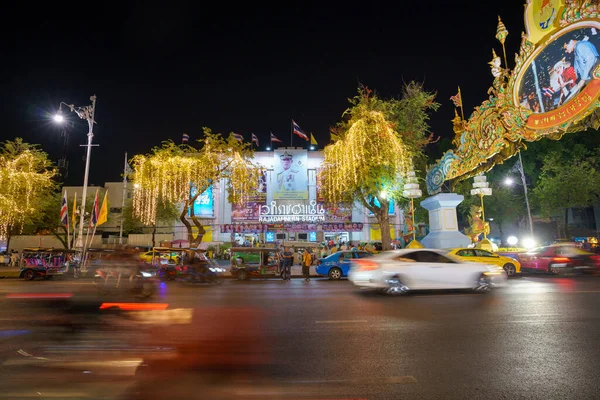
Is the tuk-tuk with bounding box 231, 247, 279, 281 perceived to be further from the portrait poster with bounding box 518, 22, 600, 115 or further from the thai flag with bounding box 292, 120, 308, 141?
the thai flag with bounding box 292, 120, 308, 141

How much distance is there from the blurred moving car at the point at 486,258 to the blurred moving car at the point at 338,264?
4.93m

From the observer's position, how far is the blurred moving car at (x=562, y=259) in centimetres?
1611

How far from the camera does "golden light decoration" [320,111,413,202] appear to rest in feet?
68.3

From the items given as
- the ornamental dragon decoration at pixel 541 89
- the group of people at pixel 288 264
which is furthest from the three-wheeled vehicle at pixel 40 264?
the ornamental dragon decoration at pixel 541 89

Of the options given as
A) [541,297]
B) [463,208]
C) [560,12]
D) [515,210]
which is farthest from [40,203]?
[515,210]

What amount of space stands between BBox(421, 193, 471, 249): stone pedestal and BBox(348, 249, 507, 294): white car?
30.4 feet

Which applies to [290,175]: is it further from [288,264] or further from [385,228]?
[288,264]

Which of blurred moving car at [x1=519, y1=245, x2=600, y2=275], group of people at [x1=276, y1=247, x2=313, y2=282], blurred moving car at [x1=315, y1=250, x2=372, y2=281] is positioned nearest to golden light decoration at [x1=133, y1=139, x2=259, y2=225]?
group of people at [x1=276, y1=247, x2=313, y2=282]

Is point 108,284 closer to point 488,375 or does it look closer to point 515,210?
point 488,375

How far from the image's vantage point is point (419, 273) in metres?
10.6

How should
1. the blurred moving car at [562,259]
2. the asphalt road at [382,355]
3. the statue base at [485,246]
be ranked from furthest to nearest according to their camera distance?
the statue base at [485,246] → the blurred moving car at [562,259] → the asphalt road at [382,355]

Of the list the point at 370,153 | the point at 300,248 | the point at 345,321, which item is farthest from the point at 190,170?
the point at 345,321

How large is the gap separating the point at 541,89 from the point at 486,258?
7.96 metres

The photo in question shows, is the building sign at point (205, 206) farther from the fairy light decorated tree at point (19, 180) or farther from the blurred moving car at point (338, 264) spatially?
the blurred moving car at point (338, 264)
